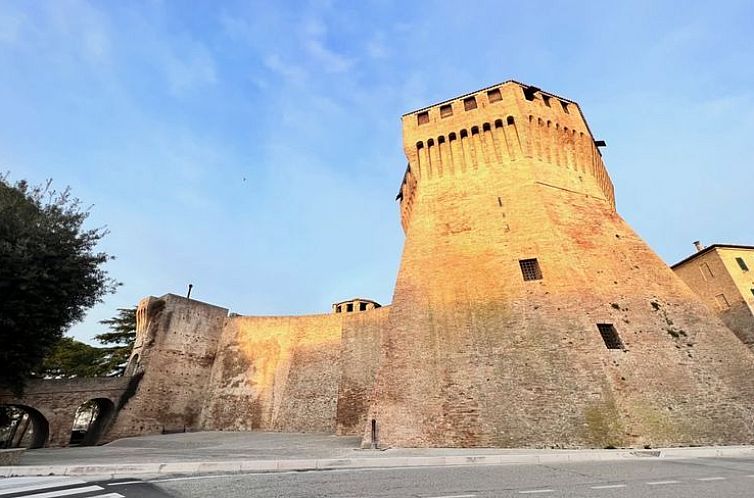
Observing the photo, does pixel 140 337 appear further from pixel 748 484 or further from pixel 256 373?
pixel 748 484

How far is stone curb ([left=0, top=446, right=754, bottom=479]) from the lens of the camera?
6379 mm

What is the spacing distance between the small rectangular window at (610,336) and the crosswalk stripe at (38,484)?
12.0 m

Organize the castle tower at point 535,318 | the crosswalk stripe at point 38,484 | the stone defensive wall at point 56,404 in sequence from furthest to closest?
the stone defensive wall at point 56,404 < the castle tower at point 535,318 < the crosswalk stripe at point 38,484

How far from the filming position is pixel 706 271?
76.3 ft

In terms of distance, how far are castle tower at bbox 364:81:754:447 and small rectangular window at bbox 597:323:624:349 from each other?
0.04 meters

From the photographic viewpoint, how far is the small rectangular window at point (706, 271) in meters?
23.0

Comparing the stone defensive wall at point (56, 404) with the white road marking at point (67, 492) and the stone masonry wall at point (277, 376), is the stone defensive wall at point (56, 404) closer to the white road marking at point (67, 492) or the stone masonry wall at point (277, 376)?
the stone masonry wall at point (277, 376)

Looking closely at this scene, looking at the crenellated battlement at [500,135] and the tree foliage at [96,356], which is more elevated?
the crenellated battlement at [500,135]

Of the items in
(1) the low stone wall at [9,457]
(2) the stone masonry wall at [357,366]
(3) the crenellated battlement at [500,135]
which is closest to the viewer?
(1) the low stone wall at [9,457]

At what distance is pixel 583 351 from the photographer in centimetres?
1009

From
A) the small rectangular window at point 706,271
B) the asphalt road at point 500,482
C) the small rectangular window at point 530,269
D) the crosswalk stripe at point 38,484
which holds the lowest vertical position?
the asphalt road at point 500,482

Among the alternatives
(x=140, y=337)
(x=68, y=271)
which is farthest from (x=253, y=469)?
(x=140, y=337)

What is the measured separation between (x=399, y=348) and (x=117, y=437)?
15229 millimetres

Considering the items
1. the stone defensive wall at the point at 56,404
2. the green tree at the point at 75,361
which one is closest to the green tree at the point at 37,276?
the stone defensive wall at the point at 56,404
